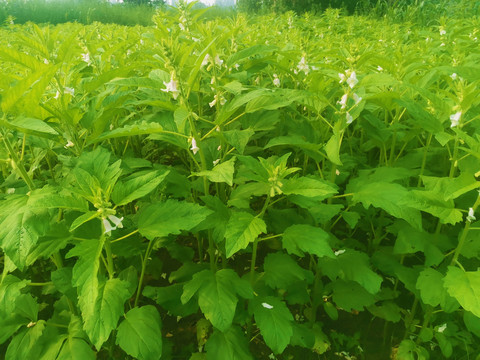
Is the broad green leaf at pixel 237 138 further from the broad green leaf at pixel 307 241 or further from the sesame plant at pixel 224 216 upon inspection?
the broad green leaf at pixel 307 241

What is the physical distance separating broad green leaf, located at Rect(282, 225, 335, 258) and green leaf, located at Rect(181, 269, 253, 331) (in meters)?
0.37

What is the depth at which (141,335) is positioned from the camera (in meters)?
1.61

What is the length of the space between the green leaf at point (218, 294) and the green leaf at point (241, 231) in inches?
12.6

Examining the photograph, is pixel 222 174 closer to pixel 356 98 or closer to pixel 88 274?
pixel 88 274

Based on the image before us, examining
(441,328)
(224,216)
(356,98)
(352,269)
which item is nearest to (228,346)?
(224,216)

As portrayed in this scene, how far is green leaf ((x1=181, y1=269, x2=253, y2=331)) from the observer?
1.62 metres

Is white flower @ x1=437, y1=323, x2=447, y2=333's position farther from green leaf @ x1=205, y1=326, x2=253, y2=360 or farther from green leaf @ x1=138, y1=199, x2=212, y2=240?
green leaf @ x1=138, y1=199, x2=212, y2=240

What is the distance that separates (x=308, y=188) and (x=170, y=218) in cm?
66

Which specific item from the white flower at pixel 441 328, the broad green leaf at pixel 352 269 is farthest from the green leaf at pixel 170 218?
the white flower at pixel 441 328

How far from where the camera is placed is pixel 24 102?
1.47 m

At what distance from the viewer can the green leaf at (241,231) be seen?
1.46m

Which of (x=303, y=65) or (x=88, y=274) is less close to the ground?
(x=303, y=65)

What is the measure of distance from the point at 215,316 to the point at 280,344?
39 cm

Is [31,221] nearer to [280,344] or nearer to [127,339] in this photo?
[127,339]
